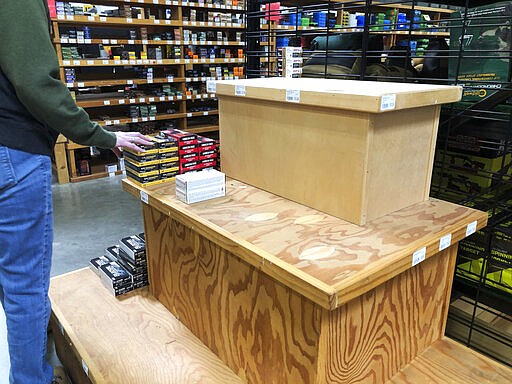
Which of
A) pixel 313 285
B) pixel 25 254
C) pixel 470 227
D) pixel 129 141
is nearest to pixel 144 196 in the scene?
pixel 129 141

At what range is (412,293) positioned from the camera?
1.36m

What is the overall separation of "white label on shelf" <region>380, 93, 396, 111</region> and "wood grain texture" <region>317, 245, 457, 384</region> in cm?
50

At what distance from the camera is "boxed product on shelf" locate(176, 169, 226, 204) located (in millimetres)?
Result: 1503

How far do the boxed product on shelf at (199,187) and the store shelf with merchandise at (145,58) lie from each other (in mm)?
3657

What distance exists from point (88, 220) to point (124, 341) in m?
2.29

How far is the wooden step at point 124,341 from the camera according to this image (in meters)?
1.47

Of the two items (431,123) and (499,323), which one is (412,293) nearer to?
(431,123)

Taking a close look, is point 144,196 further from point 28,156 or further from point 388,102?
point 388,102

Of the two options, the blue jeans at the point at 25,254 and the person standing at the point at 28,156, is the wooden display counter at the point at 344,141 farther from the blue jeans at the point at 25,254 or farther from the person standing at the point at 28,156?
the blue jeans at the point at 25,254

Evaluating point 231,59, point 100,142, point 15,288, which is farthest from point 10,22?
point 231,59

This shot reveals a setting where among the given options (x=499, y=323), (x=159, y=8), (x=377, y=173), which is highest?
(x=159, y=8)

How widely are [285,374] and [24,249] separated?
87cm

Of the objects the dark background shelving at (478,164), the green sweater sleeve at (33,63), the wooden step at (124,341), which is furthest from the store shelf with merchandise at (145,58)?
the green sweater sleeve at (33,63)

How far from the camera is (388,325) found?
129cm
